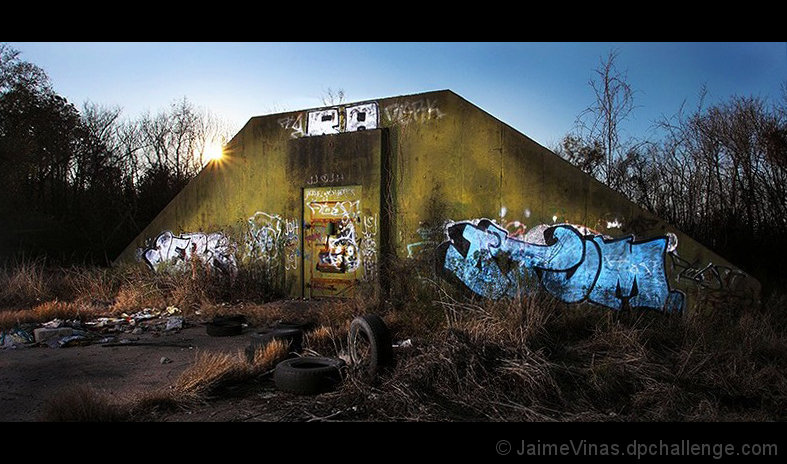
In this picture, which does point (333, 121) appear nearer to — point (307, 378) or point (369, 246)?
point (369, 246)

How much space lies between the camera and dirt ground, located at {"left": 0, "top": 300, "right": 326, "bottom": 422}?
4.23m

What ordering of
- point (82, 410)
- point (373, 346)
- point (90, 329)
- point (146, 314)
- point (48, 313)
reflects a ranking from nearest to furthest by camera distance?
point (82, 410)
point (373, 346)
point (90, 329)
point (48, 313)
point (146, 314)

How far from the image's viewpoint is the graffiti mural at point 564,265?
6926mm

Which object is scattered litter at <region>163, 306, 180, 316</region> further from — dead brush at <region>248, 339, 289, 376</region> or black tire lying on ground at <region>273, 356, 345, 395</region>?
black tire lying on ground at <region>273, 356, 345, 395</region>

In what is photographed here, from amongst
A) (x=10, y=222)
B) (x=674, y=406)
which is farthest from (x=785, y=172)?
(x=10, y=222)

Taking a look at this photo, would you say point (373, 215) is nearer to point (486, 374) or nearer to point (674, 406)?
point (486, 374)

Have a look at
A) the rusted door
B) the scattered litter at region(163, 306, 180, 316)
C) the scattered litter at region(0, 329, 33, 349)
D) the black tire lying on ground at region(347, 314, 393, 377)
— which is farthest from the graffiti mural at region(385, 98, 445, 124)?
the scattered litter at region(0, 329, 33, 349)

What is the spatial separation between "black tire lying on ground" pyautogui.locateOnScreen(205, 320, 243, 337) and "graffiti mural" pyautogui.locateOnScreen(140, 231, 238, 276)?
330cm

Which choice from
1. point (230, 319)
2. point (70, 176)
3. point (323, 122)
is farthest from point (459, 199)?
point (70, 176)

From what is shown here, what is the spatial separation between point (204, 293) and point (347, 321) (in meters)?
4.24

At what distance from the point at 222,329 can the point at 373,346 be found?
3.55 metres

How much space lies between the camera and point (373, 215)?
369 inches

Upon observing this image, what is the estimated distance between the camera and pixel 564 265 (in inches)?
296

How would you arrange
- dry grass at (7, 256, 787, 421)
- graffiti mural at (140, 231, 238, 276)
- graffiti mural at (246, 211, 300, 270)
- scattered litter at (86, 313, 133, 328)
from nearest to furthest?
dry grass at (7, 256, 787, 421)
scattered litter at (86, 313, 133, 328)
graffiti mural at (246, 211, 300, 270)
graffiti mural at (140, 231, 238, 276)
